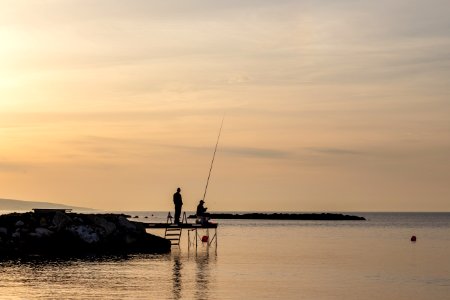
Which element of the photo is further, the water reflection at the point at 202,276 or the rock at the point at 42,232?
the rock at the point at 42,232

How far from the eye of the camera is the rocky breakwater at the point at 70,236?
51.8 meters

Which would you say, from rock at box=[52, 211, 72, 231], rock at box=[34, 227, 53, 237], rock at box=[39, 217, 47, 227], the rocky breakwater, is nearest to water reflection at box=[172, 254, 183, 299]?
the rocky breakwater

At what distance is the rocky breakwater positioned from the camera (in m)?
51.8

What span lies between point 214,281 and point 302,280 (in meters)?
4.37

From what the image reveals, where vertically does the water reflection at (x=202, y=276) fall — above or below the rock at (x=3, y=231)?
below

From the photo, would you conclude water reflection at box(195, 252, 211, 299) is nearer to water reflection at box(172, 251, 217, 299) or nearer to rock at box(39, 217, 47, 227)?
water reflection at box(172, 251, 217, 299)

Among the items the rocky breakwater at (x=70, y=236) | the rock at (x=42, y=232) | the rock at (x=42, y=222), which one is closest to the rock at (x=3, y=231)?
the rocky breakwater at (x=70, y=236)

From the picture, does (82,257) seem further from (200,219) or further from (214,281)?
(214,281)

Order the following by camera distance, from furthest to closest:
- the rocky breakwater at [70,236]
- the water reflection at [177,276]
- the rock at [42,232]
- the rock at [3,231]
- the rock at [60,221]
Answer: the rock at [60,221] → the rock at [42,232] → the rock at [3,231] → the rocky breakwater at [70,236] → the water reflection at [177,276]

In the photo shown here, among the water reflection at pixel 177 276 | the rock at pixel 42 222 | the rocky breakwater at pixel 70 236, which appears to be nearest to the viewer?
the water reflection at pixel 177 276

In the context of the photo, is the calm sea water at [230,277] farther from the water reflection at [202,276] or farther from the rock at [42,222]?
the rock at [42,222]

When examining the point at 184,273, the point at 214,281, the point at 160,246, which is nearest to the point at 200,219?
the point at 160,246

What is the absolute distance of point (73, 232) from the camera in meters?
53.3

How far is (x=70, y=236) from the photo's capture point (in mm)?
53062
